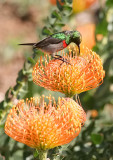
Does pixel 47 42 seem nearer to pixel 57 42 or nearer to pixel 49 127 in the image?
pixel 57 42

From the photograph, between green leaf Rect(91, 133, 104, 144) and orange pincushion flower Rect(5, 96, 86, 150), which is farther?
green leaf Rect(91, 133, 104, 144)

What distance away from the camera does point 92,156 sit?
1.65m

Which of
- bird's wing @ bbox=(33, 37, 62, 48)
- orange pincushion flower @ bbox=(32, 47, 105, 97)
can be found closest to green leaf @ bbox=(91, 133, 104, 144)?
orange pincushion flower @ bbox=(32, 47, 105, 97)

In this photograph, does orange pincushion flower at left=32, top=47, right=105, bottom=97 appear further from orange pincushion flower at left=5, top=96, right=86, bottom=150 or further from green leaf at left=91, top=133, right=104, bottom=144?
green leaf at left=91, top=133, right=104, bottom=144

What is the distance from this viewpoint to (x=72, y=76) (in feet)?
4.22

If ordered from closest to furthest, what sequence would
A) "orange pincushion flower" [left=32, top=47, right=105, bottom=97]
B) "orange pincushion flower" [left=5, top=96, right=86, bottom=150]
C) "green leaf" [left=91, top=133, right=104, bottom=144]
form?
1. "orange pincushion flower" [left=5, top=96, right=86, bottom=150]
2. "orange pincushion flower" [left=32, top=47, right=105, bottom=97]
3. "green leaf" [left=91, top=133, right=104, bottom=144]

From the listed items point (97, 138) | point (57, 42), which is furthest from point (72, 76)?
point (97, 138)

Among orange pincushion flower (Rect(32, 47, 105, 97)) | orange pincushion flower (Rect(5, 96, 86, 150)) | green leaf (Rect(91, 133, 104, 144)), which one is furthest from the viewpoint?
green leaf (Rect(91, 133, 104, 144))

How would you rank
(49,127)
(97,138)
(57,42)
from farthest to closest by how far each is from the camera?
(97,138)
(57,42)
(49,127)

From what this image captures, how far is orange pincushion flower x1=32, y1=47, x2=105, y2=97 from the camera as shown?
1.26m

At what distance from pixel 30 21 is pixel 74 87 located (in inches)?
142

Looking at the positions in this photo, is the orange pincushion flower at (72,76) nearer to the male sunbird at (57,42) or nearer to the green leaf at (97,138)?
the male sunbird at (57,42)

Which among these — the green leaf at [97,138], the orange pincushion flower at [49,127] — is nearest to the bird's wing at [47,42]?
the orange pincushion flower at [49,127]

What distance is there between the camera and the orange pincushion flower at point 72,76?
49.8 inches
